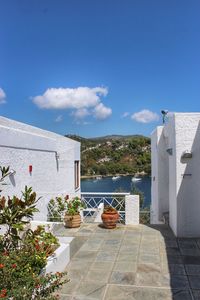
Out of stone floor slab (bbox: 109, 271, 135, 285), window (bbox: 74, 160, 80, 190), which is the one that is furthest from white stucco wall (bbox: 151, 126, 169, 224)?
window (bbox: 74, 160, 80, 190)

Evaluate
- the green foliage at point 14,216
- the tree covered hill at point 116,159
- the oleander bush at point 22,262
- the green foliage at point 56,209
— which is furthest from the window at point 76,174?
the tree covered hill at point 116,159

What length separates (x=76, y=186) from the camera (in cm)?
1360

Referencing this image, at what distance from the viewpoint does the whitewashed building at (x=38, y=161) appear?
6.48m

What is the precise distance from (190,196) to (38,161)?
4.41m

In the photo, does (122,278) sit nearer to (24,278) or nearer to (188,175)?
(24,278)

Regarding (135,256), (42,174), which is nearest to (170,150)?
(135,256)

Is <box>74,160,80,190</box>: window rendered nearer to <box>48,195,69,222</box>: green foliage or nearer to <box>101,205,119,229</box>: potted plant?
<box>48,195,69,222</box>: green foliage

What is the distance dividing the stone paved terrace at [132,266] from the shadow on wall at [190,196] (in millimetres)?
348

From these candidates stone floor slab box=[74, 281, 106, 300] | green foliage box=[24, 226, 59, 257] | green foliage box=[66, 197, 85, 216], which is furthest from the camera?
green foliage box=[66, 197, 85, 216]

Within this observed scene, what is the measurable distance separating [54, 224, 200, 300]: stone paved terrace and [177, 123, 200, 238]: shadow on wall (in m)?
0.35

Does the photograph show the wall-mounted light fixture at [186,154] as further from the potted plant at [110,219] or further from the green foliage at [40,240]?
the green foliage at [40,240]

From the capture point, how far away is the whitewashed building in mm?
A: 6477

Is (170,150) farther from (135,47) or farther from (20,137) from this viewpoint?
(135,47)

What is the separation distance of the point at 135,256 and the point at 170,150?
3.12 m
